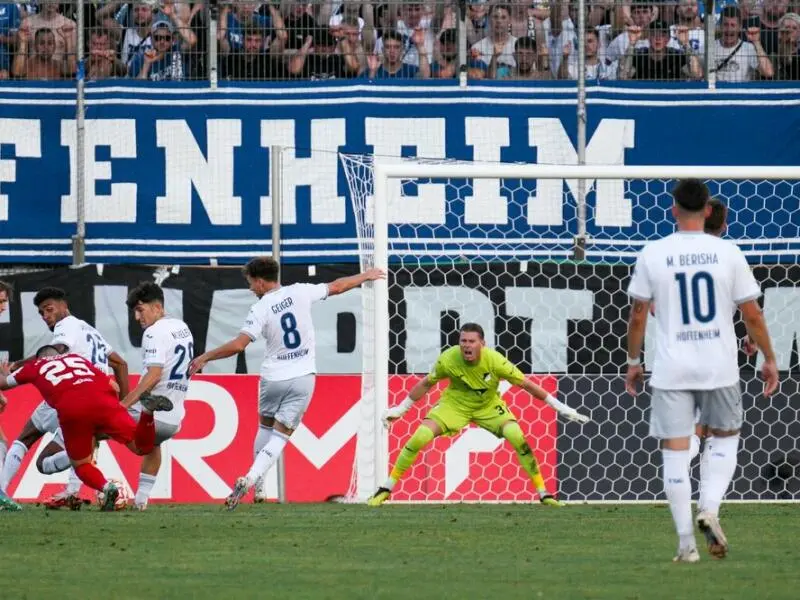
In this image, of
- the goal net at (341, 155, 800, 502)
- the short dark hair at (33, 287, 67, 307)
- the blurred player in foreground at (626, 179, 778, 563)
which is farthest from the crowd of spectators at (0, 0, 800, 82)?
the blurred player in foreground at (626, 179, 778, 563)

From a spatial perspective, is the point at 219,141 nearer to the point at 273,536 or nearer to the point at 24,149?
the point at 24,149

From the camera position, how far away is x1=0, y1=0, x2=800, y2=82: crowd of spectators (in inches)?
642

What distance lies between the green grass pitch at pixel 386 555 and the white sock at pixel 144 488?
952 millimetres

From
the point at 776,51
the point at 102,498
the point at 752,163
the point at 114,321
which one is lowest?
the point at 102,498

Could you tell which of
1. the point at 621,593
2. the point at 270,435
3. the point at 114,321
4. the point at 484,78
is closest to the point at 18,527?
the point at 270,435

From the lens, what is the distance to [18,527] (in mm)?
10117

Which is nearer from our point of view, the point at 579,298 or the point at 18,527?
the point at 18,527

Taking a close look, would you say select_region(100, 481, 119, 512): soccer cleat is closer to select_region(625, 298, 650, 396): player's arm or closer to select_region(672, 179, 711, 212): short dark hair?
select_region(625, 298, 650, 396): player's arm

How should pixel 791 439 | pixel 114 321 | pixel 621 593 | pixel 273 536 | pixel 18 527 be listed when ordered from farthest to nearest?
pixel 114 321 → pixel 791 439 → pixel 18 527 → pixel 273 536 → pixel 621 593

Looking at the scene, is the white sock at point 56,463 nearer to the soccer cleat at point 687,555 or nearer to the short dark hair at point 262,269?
the short dark hair at point 262,269

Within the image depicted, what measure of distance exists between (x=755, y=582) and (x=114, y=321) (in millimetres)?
9978

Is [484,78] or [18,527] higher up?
[484,78]

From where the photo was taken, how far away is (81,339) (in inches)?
510

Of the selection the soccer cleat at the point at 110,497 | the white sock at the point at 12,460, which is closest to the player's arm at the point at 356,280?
the soccer cleat at the point at 110,497
